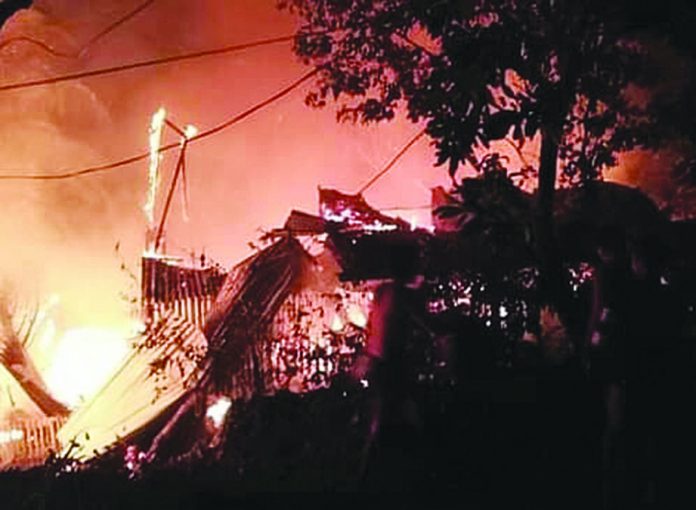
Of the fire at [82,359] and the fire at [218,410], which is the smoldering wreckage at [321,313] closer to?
the fire at [218,410]

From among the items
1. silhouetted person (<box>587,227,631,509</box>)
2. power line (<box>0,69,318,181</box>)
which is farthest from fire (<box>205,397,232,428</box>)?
power line (<box>0,69,318,181</box>)

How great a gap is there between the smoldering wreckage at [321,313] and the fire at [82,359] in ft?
27.9

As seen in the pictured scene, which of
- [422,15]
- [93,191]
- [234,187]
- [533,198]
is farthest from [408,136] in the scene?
[422,15]

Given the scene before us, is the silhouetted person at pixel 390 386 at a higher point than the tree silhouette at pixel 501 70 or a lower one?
lower

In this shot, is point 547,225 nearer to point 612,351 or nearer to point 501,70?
point 612,351

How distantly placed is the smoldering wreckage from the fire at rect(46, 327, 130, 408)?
27.9ft

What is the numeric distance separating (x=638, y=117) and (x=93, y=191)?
2425 centimetres

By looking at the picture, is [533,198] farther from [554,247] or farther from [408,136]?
[408,136]

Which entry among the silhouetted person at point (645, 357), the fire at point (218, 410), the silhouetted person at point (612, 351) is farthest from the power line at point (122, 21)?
the silhouetted person at point (645, 357)

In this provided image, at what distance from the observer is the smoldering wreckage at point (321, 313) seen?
10.7 m

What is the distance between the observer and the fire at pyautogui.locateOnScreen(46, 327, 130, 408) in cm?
2444

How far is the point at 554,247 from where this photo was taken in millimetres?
10258

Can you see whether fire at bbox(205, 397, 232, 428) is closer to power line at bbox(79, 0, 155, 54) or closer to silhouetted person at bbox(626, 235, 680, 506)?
silhouetted person at bbox(626, 235, 680, 506)

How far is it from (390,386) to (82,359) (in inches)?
755
